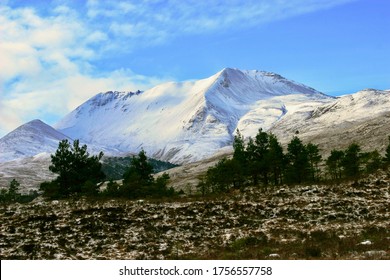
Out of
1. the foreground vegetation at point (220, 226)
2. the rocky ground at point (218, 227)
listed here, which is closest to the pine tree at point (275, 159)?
the foreground vegetation at point (220, 226)

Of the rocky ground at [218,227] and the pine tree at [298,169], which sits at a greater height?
the pine tree at [298,169]

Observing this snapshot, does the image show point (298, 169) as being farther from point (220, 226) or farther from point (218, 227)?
point (218, 227)

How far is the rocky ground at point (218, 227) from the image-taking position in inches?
980

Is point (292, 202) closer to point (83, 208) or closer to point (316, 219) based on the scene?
point (316, 219)

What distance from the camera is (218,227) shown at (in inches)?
1319

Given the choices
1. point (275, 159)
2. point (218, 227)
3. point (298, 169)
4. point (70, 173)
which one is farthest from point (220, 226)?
point (298, 169)

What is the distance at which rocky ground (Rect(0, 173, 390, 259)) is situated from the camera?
980 inches

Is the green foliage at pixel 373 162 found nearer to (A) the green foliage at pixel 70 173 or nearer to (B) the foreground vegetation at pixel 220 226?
(B) the foreground vegetation at pixel 220 226

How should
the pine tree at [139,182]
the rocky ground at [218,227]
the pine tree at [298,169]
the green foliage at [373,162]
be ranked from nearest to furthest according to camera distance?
1. the rocky ground at [218,227]
2. the pine tree at [139,182]
3. the green foliage at [373,162]
4. the pine tree at [298,169]

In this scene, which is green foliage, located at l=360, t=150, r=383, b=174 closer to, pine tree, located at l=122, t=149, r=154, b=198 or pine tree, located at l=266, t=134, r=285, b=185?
pine tree, located at l=266, t=134, r=285, b=185

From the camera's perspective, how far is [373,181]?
4469cm

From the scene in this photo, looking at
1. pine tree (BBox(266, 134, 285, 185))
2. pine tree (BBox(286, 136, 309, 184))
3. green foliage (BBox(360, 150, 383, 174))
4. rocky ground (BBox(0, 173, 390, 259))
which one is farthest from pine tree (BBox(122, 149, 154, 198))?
green foliage (BBox(360, 150, 383, 174))

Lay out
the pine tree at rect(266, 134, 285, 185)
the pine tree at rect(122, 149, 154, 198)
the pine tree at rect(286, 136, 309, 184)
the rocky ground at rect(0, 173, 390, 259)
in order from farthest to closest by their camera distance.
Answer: the pine tree at rect(286, 136, 309, 184) < the pine tree at rect(266, 134, 285, 185) < the pine tree at rect(122, 149, 154, 198) < the rocky ground at rect(0, 173, 390, 259)
